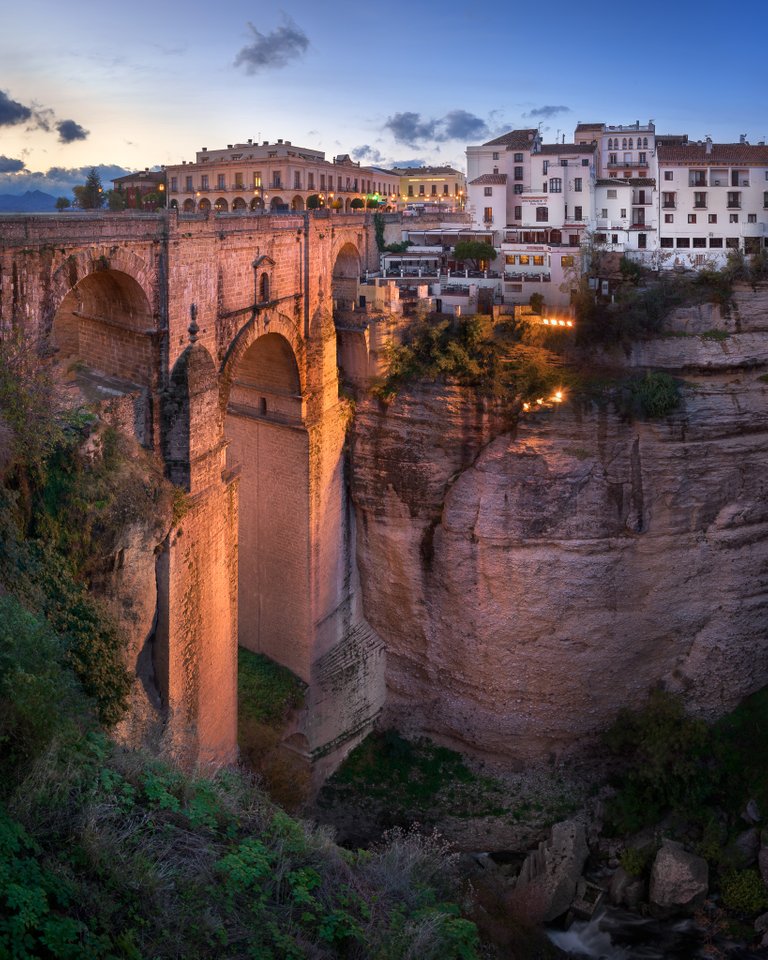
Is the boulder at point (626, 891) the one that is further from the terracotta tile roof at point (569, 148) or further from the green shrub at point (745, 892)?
the terracotta tile roof at point (569, 148)

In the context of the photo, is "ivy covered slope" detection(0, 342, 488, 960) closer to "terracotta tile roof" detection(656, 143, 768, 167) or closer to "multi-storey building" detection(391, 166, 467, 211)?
"terracotta tile roof" detection(656, 143, 768, 167)

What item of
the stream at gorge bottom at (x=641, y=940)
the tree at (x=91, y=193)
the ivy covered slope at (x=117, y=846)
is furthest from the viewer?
the tree at (x=91, y=193)

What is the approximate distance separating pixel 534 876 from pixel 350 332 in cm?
1159

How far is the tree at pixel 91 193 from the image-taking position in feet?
161

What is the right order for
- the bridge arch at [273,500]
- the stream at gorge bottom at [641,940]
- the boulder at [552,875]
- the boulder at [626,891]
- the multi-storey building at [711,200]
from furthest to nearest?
the multi-storey building at [711,200] < the bridge arch at [273,500] < the boulder at [626,891] < the boulder at [552,875] < the stream at gorge bottom at [641,940]

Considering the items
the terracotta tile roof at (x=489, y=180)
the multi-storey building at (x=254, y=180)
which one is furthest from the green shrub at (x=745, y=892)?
the multi-storey building at (x=254, y=180)

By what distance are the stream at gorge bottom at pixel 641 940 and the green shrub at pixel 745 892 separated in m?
0.60

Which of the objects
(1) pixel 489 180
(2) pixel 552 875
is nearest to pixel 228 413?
(2) pixel 552 875

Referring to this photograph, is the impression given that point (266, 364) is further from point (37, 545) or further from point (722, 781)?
point (722, 781)

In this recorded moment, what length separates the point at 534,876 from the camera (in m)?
18.6

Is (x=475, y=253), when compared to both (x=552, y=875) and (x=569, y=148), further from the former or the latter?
(x=552, y=875)

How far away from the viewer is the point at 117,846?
6977 millimetres

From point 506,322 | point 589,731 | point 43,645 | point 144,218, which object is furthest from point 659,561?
point 43,645

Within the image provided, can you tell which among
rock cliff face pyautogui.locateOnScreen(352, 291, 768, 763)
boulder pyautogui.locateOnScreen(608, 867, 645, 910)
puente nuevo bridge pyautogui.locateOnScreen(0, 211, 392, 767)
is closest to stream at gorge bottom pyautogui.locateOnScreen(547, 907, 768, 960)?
boulder pyautogui.locateOnScreen(608, 867, 645, 910)
